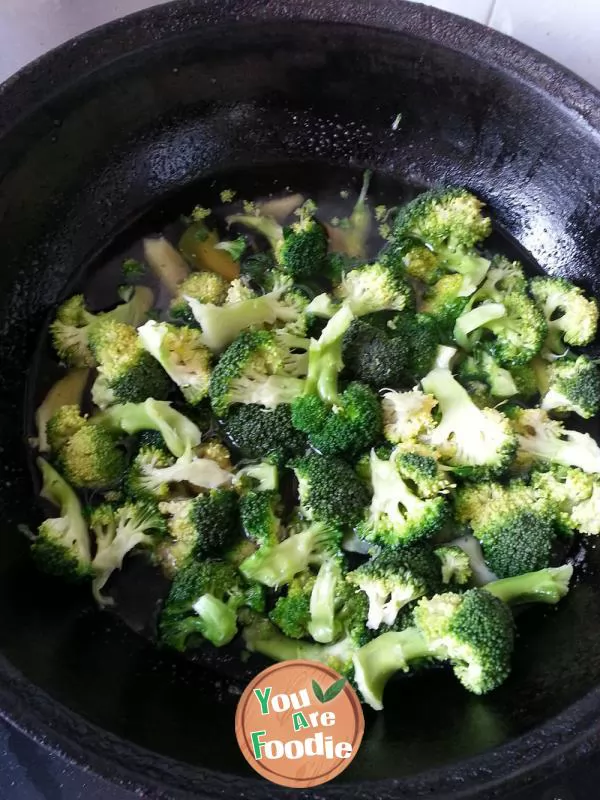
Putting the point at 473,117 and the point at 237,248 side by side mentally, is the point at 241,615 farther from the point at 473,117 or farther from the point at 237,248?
the point at 473,117

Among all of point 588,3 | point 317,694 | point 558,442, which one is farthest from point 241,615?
point 588,3

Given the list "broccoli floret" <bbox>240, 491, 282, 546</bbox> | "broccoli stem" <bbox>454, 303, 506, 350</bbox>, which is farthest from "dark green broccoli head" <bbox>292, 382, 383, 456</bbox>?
"broccoli stem" <bbox>454, 303, 506, 350</bbox>

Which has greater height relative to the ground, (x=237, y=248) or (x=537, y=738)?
(x=237, y=248)

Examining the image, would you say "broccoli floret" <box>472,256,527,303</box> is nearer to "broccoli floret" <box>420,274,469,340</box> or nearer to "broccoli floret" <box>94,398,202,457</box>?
"broccoli floret" <box>420,274,469,340</box>

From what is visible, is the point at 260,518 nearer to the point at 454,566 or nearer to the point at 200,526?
the point at 200,526

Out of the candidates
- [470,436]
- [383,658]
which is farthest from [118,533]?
[470,436]
